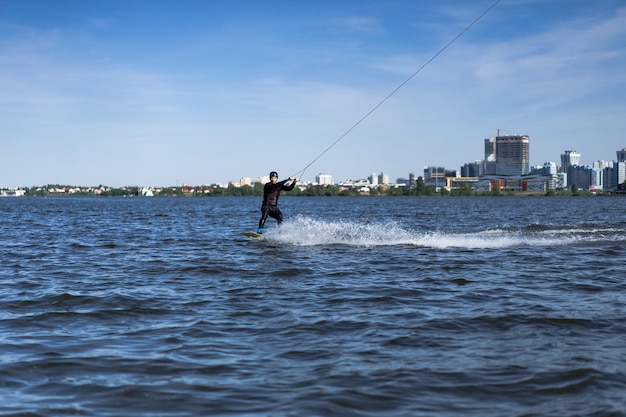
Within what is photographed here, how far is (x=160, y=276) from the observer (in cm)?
1523

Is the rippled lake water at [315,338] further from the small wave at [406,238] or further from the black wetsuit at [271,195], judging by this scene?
the black wetsuit at [271,195]

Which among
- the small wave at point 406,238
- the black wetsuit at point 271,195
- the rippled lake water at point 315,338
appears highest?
the black wetsuit at point 271,195

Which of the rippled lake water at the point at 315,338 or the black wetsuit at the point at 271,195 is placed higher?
the black wetsuit at the point at 271,195

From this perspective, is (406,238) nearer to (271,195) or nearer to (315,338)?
(271,195)

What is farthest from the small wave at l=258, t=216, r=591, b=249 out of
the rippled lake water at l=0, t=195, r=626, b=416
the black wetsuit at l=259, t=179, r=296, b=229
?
the rippled lake water at l=0, t=195, r=626, b=416

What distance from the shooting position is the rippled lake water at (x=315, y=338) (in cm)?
641

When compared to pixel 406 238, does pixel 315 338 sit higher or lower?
lower

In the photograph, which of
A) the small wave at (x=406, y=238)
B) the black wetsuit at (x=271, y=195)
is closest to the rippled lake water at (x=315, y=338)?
the small wave at (x=406, y=238)

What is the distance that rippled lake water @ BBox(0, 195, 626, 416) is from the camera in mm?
6410

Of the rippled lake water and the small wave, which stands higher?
the small wave

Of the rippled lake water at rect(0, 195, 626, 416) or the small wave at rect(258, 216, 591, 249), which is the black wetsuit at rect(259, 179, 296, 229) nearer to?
the small wave at rect(258, 216, 591, 249)

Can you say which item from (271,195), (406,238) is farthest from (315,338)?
(406,238)

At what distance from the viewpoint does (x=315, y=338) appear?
8.83 metres

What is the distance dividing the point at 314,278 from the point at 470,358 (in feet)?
23.2
